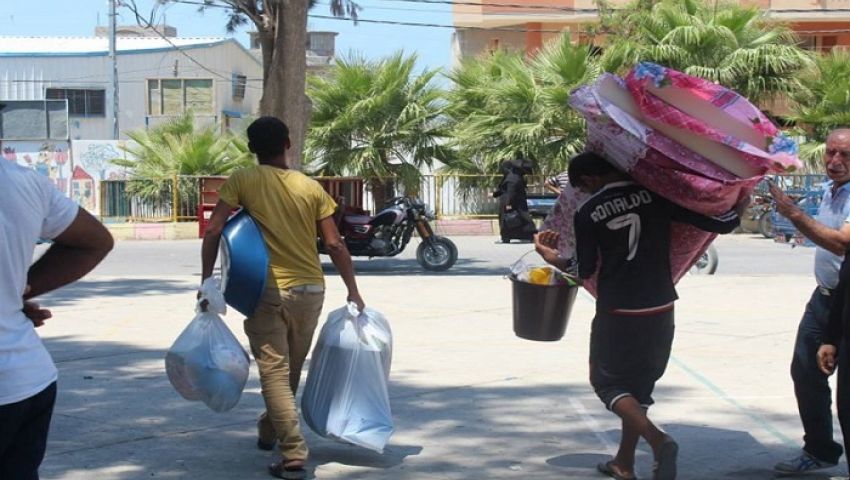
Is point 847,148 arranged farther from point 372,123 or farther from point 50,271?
point 372,123

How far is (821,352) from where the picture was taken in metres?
5.88

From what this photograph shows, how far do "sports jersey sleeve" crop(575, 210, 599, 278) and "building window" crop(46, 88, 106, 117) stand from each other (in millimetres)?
43716

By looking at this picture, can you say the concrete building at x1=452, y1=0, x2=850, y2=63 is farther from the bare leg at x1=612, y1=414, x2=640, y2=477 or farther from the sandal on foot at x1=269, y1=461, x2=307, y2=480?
the sandal on foot at x1=269, y1=461, x2=307, y2=480

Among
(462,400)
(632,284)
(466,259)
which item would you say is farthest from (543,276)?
(466,259)

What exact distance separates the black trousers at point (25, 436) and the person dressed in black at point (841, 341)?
3.56 meters

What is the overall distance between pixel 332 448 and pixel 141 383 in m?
2.29

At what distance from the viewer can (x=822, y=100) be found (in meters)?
27.0

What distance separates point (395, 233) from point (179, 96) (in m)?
32.3

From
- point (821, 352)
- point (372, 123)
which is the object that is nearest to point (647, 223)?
point (821, 352)

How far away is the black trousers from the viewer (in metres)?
3.43

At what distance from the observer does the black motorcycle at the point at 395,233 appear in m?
17.2

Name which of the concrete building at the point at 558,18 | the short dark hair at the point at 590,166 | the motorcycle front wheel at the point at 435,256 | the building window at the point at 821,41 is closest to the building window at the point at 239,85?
the concrete building at the point at 558,18

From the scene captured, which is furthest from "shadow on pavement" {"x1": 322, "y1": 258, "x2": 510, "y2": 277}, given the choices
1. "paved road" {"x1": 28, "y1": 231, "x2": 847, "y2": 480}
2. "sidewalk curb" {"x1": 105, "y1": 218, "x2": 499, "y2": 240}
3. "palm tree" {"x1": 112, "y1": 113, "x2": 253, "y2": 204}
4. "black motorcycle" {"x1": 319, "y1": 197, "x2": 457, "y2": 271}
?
"palm tree" {"x1": 112, "y1": 113, "x2": 253, "y2": 204}

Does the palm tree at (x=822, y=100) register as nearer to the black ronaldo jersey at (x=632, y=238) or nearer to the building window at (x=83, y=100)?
the black ronaldo jersey at (x=632, y=238)
